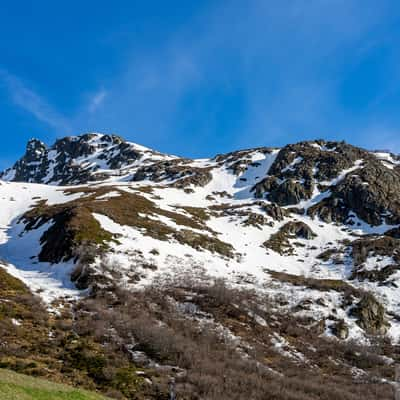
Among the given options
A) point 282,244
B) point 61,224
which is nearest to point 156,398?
point 61,224

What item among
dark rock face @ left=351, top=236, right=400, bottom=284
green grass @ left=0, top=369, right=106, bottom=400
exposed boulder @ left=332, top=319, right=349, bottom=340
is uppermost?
dark rock face @ left=351, top=236, right=400, bottom=284

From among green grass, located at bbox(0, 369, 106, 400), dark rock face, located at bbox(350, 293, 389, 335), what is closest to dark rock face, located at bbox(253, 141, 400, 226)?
dark rock face, located at bbox(350, 293, 389, 335)

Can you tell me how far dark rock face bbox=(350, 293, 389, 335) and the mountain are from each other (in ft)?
0.54

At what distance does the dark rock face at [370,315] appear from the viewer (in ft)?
135

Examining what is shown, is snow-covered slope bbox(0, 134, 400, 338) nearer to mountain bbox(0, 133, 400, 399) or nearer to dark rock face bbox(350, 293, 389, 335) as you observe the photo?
dark rock face bbox(350, 293, 389, 335)

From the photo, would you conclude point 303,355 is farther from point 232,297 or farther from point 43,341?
point 43,341

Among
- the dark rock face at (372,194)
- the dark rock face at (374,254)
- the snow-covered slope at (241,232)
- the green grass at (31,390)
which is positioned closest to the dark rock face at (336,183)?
the dark rock face at (372,194)

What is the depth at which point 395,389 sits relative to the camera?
26.2 metres

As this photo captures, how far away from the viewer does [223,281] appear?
1809 inches

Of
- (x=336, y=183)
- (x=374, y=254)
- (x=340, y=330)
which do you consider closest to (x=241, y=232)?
(x=374, y=254)

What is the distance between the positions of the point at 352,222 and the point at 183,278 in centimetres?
6931

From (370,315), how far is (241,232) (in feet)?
136

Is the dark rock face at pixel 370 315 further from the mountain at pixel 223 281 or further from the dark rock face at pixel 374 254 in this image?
the dark rock face at pixel 374 254

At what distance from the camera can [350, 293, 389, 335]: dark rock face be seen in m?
41.1
